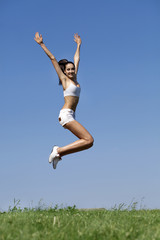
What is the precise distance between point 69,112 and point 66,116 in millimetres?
157

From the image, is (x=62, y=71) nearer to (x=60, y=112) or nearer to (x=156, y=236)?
(x=60, y=112)

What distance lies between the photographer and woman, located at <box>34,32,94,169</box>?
8094mm

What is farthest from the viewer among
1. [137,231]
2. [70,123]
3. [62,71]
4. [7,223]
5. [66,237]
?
[62,71]

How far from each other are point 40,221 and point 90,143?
116 inches

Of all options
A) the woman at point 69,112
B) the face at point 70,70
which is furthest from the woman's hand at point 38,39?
the face at point 70,70

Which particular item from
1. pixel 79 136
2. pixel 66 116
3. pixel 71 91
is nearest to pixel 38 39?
pixel 71 91

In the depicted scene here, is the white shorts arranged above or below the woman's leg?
above

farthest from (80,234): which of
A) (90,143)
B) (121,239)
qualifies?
(90,143)

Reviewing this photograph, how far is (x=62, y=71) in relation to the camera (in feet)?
29.6

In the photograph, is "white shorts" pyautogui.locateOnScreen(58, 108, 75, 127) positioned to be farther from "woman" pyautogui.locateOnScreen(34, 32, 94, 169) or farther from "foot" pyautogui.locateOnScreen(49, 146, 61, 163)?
"foot" pyautogui.locateOnScreen(49, 146, 61, 163)

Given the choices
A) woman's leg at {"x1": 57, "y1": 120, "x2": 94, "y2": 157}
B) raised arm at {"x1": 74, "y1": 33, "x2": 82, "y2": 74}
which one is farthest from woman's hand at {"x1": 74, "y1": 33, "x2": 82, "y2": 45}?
woman's leg at {"x1": 57, "y1": 120, "x2": 94, "y2": 157}

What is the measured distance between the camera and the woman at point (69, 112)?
26.6ft

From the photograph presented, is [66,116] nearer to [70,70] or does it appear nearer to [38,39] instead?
[70,70]

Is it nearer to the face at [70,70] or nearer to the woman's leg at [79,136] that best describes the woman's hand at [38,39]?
the face at [70,70]
